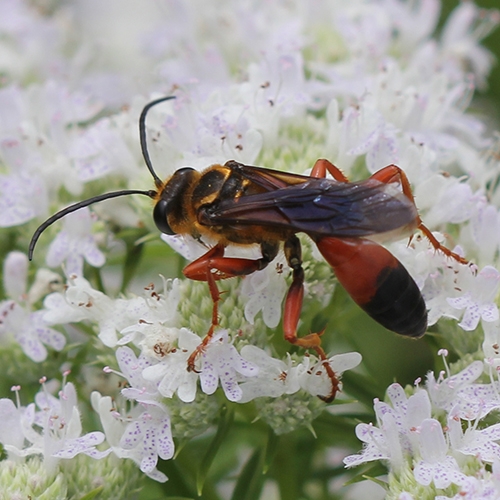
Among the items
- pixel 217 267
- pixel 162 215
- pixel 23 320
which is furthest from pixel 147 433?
pixel 23 320

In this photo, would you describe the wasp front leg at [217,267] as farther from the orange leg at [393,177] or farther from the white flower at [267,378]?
the orange leg at [393,177]

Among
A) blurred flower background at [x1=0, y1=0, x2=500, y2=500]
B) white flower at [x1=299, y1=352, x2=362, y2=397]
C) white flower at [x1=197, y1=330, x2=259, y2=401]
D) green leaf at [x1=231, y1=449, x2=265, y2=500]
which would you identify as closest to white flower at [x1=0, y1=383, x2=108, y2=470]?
blurred flower background at [x1=0, y1=0, x2=500, y2=500]

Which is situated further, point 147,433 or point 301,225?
point 147,433

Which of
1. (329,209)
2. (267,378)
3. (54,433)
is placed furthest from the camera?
(54,433)

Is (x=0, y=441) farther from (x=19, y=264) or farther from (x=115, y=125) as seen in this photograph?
(x=115, y=125)

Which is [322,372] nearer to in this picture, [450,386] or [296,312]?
[296,312]

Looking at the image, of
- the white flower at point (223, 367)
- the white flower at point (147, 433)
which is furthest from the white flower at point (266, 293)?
the white flower at point (147, 433)
